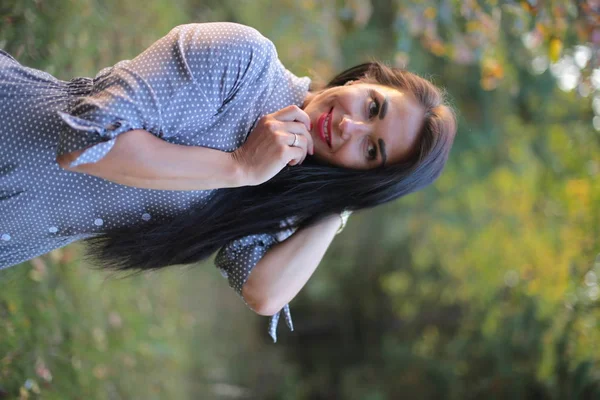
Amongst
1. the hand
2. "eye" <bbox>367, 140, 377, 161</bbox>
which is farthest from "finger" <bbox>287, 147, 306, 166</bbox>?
"eye" <bbox>367, 140, 377, 161</bbox>

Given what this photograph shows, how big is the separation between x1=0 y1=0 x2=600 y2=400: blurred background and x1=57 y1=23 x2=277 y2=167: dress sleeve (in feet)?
4.96

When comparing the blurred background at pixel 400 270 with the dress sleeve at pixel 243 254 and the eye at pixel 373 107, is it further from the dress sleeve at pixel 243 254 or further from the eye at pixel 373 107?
the eye at pixel 373 107

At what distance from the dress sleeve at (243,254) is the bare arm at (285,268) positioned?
0.8 inches

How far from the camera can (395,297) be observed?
6.67 metres

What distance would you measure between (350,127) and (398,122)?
160mm

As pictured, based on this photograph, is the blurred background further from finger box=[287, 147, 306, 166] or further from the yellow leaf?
finger box=[287, 147, 306, 166]

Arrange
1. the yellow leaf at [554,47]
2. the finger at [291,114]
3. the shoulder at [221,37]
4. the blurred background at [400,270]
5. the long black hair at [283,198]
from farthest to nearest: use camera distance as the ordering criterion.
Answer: the blurred background at [400,270] → the yellow leaf at [554,47] → the long black hair at [283,198] → the finger at [291,114] → the shoulder at [221,37]

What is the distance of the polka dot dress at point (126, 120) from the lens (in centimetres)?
147

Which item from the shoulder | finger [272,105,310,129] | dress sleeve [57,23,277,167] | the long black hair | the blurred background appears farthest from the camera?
the blurred background

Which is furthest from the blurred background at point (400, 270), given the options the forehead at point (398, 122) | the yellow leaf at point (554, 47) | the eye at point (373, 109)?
the eye at point (373, 109)

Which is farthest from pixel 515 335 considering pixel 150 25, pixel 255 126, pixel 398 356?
pixel 255 126

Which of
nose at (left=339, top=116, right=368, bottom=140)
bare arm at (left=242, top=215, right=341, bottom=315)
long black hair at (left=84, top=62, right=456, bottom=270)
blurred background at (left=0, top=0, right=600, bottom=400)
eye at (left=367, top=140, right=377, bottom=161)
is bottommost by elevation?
blurred background at (left=0, top=0, right=600, bottom=400)

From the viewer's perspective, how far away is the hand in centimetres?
159

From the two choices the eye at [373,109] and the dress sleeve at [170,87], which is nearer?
the dress sleeve at [170,87]
